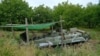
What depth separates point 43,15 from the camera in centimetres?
2897

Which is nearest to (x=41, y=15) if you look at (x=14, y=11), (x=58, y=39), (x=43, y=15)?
(x=43, y=15)

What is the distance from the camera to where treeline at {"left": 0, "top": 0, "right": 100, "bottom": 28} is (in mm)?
27469

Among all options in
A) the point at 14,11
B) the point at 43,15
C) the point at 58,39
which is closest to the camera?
the point at 58,39

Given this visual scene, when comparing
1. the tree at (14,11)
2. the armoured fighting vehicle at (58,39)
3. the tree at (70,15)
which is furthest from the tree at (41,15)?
the armoured fighting vehicle at (58,39)

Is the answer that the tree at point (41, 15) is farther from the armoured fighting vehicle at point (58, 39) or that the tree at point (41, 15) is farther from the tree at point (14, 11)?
the armoured fighting vehicle at point (58, 39)

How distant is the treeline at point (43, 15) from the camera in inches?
1081

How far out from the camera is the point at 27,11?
29.4m

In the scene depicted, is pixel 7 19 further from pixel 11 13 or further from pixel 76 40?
pixel 76 40

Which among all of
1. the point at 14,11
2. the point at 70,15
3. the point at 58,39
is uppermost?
the point at 14,11

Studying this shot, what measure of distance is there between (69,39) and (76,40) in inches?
23.4

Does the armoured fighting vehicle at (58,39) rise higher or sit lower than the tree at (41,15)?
lower

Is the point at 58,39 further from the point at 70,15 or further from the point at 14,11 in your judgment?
the point at 70,15

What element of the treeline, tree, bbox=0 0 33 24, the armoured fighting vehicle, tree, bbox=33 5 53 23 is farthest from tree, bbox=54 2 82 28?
the armoured fighting vehicle

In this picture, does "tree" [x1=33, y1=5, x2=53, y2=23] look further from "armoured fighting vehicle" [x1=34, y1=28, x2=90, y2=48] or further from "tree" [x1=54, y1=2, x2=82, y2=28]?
"armoured fighting vehicle" [x1=34, y1=28, x2=90, y2=48]
